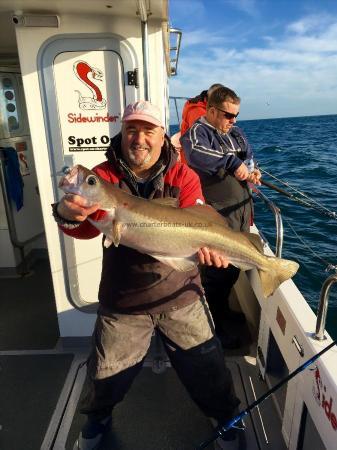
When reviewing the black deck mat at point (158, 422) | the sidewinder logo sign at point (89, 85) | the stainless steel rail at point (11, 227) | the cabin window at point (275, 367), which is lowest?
the black deck mat at point (158, 422)

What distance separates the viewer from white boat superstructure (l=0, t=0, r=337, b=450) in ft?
10.1

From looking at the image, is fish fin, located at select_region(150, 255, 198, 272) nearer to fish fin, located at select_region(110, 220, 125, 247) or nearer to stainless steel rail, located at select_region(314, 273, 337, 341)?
fish fin, located at select_region(110, 220, 125, 247)

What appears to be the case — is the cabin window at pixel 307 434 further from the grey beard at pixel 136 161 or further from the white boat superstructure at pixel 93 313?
the grey beard at pixel 136 161

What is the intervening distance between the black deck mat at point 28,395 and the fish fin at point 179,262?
6.67 ft

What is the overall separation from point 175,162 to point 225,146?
152 cm

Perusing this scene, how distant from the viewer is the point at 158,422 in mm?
3354

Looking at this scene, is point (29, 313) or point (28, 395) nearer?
point (28, 395)

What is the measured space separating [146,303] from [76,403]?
1.64 metres

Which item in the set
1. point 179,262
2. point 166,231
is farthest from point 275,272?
point 166,231

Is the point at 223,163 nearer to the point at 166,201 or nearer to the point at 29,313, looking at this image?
the point at 166,201

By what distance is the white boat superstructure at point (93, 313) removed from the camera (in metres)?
3.08

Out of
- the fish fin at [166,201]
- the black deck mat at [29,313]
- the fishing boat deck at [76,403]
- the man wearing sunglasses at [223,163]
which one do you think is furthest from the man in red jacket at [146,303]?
the black deck mat at [29,313]

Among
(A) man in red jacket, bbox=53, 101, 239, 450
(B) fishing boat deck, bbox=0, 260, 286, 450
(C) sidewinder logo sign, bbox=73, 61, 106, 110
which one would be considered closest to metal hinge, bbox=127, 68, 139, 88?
(C) sidewinder logo sign, bbox=73, 61, 106, 110

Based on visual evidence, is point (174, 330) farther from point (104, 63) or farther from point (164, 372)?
point (104, 63)
